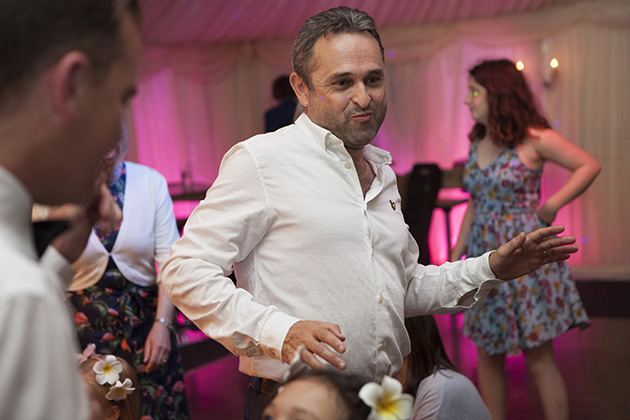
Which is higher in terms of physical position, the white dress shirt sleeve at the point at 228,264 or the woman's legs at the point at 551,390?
the white dress shirt sleeve at the point at 228,264

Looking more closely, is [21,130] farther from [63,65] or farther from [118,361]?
[118,361]

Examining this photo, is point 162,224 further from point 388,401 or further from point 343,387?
point 388,401

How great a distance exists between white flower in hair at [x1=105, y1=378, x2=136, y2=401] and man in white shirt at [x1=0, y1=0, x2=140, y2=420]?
5.16 ft

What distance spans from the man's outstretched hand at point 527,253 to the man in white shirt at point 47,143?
127 cm

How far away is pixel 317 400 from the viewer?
1374 millimetres

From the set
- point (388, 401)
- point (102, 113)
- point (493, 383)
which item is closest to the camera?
point (102, 113)

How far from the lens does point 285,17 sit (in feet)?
28.8

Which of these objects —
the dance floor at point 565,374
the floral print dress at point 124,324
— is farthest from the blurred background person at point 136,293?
the dance floor at point 565,374

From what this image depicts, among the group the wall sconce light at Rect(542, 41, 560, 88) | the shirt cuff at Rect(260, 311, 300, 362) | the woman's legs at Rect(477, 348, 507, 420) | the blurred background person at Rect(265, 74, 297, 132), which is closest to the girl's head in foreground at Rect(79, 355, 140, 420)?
the shirt cuff at Rect(260, 311, 300, 362)

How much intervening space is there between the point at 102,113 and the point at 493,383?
3.14m

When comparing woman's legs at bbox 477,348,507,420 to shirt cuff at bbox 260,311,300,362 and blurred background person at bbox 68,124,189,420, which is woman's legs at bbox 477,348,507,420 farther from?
shirt cuff at bbox 260,311,300,362

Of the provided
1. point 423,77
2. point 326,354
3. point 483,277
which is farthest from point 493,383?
point 423,77

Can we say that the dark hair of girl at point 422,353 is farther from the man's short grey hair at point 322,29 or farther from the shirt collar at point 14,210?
the shirt collar at point 14,210

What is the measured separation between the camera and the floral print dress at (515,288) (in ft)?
11.5
